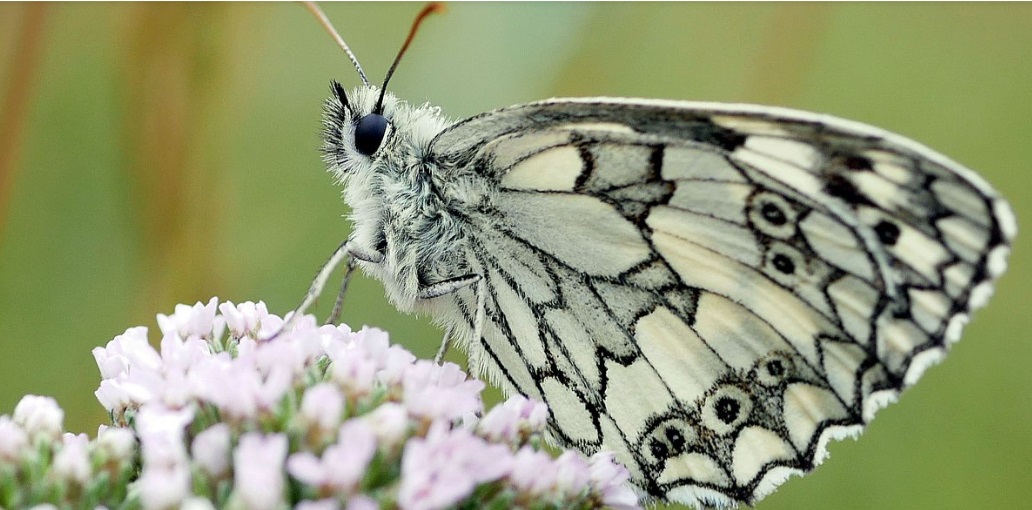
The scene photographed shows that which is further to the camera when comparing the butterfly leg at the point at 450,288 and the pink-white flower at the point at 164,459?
the butterfly leg at the point at 450,288

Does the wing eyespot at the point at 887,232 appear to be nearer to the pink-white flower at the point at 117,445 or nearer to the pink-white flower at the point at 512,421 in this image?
the pink-white flower at the point at 512,421

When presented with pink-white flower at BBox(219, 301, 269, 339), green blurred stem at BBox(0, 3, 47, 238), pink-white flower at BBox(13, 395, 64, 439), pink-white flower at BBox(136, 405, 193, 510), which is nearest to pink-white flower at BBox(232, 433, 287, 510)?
pink-white flower at BBox(136, 405, 193, 510)

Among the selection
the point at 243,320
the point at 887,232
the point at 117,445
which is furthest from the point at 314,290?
the point at 887,232

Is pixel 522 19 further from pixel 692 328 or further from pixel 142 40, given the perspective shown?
pixel 692 328

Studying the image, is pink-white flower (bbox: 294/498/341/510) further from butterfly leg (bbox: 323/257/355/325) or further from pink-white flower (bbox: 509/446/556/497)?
butterfly leg (bbox: 323/257/355/325)

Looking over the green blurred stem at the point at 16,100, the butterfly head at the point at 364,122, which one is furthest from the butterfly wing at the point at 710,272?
the green blurred stem at the point at 16,100

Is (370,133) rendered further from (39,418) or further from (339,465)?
(339,465)
